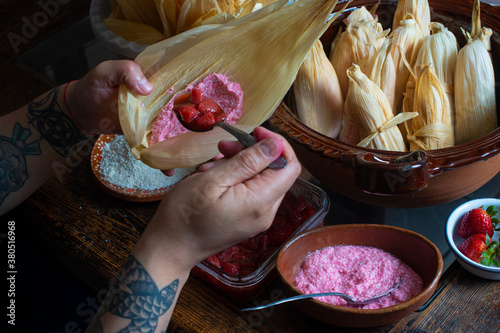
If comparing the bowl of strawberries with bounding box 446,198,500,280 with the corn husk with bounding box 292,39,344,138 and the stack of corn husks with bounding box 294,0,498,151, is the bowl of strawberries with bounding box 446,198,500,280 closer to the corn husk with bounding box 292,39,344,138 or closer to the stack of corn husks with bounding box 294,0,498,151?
the stack of corn husks with bounding box 294,0,498,151

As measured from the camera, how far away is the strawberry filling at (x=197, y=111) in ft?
2.84

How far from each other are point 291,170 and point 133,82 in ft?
1.14

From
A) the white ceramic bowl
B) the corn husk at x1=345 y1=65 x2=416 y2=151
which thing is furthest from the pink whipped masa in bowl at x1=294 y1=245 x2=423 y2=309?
the white ceramic bowl

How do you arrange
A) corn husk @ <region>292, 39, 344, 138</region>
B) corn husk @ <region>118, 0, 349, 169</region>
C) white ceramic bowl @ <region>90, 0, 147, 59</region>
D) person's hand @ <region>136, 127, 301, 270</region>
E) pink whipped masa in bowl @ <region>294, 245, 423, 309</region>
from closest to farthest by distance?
person's hand @ <region>136, 127, 301, 270</region> < pink whipped masa in bowl @ <region>294, 245, 423, 309</region> < corn husk @ <region>118, 0, 349, 169</region> < corn husk @ <region>292, 39, 344, 138</region> < white ceramic bowl @ <region>90, 0, 147, 59</region>

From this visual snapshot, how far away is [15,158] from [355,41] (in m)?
0.78

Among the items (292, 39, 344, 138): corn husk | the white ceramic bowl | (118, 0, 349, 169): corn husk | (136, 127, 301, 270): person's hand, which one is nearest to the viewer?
(136, 127, 301, 270): person's hand

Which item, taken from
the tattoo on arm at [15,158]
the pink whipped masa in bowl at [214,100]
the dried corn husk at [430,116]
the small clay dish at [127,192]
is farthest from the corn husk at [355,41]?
the tattoo on arm at [15,158]

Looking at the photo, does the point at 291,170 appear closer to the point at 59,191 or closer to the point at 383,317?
the point at 383,317

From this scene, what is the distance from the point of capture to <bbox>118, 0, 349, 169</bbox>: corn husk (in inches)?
36.0

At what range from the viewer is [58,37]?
5.05 ft

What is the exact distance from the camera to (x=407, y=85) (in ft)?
3.37

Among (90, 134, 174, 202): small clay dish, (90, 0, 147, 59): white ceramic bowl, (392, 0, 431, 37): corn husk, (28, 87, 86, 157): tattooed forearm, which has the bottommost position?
(90, 134, 174, 202): small clay dish

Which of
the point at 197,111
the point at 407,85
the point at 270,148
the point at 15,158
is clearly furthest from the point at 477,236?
the point at 15,158

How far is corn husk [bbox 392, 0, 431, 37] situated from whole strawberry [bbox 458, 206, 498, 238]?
42cm
